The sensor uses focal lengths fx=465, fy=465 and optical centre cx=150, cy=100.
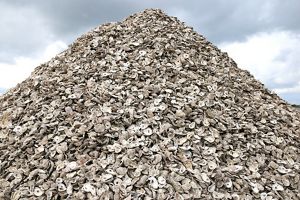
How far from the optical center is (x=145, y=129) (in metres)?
5.90

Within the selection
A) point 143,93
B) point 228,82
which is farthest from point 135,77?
point 228,82

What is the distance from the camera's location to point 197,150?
5.77m

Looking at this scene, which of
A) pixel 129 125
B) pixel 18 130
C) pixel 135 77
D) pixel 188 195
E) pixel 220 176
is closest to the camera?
pixel 188 195

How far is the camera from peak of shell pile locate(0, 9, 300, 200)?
5.37 m

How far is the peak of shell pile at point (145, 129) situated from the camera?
537cm

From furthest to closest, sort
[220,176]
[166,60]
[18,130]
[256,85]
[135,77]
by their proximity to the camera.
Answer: [256,85], [166,60], [135,77], [18,130], [220,176]

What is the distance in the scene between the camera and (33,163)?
573cm

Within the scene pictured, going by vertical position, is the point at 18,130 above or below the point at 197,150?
above

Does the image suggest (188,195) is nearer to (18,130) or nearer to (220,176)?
(220,176)

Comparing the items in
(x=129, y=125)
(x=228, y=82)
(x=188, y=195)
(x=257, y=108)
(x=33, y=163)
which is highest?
(x=228, y=82)

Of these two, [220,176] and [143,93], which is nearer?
[220,176]

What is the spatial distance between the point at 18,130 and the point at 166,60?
256 cm

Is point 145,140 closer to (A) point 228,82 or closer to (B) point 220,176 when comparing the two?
(B) point 220,176

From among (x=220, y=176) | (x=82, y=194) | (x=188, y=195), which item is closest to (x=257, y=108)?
(x=220, y=176)
